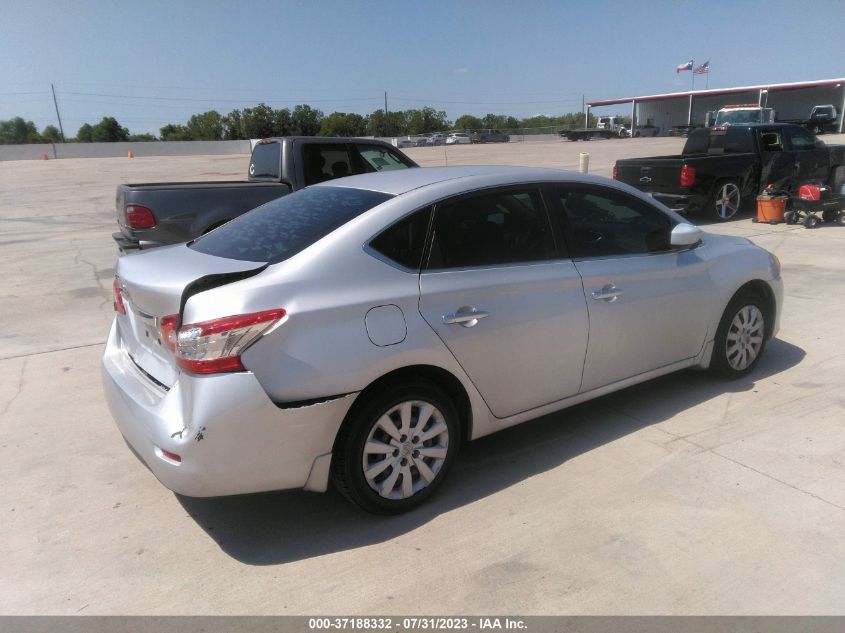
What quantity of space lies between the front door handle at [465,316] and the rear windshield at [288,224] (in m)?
0.70

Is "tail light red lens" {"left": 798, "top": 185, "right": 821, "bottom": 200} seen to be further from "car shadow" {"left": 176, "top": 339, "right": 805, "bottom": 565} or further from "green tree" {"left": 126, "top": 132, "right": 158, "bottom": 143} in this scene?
"green tree" {"left": 126, "top": 132, "right": 158, "bottom": 143}

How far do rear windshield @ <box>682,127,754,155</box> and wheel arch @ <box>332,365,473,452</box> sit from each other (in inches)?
459

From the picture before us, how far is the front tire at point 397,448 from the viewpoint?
308 centimetres

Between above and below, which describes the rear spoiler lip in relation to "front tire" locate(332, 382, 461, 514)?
above

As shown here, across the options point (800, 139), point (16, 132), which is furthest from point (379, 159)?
point (16, 132)

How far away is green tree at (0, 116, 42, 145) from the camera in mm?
96606

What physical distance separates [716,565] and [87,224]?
15.5m

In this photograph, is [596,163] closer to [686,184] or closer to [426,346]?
[686,184]

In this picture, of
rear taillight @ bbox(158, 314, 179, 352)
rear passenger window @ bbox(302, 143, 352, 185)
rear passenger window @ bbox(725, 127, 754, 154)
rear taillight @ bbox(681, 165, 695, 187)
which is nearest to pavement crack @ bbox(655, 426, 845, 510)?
rear taillight @ bbox(158, 314, 179, 352)

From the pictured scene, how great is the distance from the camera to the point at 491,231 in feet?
12.0

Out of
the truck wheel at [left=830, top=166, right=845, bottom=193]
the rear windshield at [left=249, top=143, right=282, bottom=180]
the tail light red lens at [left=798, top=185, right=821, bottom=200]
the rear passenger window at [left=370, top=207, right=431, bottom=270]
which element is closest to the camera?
the rear passenger window at [left=370, top=207, right=431, bottom=270]

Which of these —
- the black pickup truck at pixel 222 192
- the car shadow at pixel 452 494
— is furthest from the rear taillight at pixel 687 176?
the car shadow at pixel 452 494
